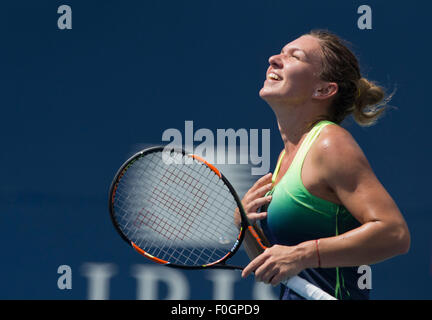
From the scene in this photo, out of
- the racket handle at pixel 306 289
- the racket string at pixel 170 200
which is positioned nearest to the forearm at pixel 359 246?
the racket handle at pixel 306 289

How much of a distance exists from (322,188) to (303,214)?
3.4 inches

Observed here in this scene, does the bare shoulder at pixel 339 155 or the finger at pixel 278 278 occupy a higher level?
the bare shoulder at pixel 339 155

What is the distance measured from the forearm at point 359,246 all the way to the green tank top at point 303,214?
7 centimetres

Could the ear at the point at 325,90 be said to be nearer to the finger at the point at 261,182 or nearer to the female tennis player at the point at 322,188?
the female tennis player at the point at 322,188

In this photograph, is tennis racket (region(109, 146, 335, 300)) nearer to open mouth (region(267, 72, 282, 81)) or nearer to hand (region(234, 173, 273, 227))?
hand (region(234, 173, 273, 227))

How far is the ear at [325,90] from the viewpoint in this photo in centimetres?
206

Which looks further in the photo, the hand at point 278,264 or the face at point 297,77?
the face at point 297,77

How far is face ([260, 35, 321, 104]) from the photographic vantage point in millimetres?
2053

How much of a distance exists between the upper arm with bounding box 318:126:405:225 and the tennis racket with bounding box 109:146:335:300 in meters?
0.28

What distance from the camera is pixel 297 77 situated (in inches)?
81.0

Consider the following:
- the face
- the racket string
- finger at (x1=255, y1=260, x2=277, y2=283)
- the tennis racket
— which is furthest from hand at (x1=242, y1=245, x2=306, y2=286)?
the racket string

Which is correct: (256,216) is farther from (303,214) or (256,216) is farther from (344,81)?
(344,81)
